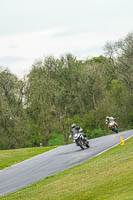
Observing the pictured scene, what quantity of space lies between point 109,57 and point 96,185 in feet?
260

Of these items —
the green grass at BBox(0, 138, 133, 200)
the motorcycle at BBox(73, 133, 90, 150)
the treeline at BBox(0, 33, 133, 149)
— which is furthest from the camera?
the treeline at BBox(0, 33, 133, 149)

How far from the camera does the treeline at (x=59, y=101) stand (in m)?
64.8

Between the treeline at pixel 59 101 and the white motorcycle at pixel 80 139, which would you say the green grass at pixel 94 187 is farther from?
the treeline at pixel 59 101

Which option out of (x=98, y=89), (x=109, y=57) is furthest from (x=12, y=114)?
(x=109, y=57)

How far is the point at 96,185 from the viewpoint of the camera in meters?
12.2

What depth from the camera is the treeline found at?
212 ft

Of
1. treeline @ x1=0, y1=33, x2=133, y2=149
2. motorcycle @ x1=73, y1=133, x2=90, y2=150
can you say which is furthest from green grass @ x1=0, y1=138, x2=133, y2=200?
treeline @ x1=0, y1=33, x2=133, y2=149

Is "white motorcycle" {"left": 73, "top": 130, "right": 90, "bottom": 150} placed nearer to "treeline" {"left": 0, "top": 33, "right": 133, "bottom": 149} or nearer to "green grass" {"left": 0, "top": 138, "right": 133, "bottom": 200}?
"green grass" {"left": 0, "top": 138, "right": 133, "bottom": 200}

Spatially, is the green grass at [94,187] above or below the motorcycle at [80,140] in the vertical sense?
below

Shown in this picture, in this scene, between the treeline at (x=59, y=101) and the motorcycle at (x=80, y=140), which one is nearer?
the motorcycle at (x=80, y=140)

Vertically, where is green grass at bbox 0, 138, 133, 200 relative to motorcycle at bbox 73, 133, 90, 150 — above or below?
below

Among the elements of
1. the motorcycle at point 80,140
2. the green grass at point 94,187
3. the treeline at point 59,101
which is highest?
the treeline at point 59,101

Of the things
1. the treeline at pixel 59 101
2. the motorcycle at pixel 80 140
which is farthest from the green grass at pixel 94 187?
the treeline at pixel 59 101

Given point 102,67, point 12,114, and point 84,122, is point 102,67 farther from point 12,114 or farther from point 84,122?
point 12,114
